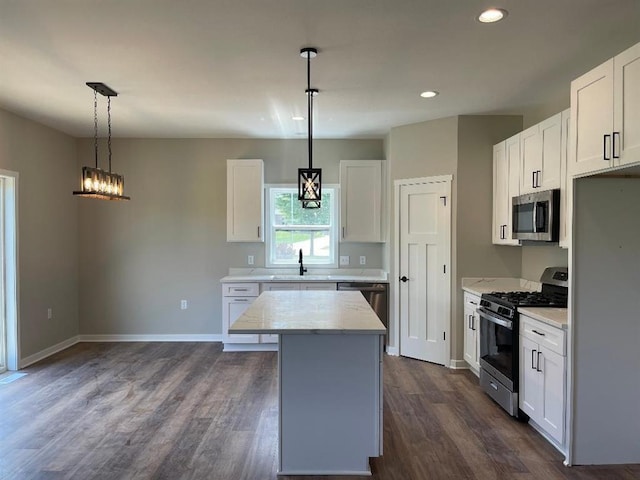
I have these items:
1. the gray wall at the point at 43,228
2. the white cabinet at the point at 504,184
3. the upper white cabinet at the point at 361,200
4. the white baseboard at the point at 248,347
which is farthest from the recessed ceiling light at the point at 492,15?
the gray wall at the point at 43,228

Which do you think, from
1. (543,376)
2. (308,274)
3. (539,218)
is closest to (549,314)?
(543,376)

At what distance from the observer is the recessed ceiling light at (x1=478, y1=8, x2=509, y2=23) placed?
2.27 metres

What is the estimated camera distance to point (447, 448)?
2.80 m

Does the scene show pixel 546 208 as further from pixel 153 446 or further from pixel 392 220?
pixel 153 446

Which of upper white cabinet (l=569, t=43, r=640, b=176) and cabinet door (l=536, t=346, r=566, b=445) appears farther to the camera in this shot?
cabinet door (l=536, t=346, r=566, b=445)

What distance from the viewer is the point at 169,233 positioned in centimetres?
555

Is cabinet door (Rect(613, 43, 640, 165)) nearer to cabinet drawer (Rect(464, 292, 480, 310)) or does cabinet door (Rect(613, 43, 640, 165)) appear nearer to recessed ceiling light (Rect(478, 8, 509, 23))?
recessed ceiling light (Rect(478, 8, 509, 23))

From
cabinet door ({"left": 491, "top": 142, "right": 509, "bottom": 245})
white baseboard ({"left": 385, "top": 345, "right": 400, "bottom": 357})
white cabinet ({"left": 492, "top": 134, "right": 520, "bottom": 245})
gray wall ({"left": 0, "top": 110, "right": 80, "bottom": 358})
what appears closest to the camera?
white cabinet ({"left": 492, "top": 134, "right": 520, "bottom": 245})

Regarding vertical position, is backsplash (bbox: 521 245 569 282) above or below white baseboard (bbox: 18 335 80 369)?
above

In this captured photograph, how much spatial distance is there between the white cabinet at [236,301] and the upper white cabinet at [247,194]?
0.66m

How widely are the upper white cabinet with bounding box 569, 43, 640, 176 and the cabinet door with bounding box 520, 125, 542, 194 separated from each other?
89cm

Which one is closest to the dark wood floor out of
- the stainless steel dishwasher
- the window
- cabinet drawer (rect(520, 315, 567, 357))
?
the stainless steel dishwasher

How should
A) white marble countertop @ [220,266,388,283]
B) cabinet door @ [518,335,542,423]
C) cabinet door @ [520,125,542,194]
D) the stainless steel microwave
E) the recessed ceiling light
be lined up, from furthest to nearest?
1. white marble countertop @ [220,266,388,283]
2. cabinet door @ [520,125,542,194]
3. the stainless steel microwave
4. cabinet door @ [518,335,542,423]
5. the recessed ceiling light

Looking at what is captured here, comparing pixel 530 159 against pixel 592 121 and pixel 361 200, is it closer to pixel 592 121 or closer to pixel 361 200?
pixel 592 121
